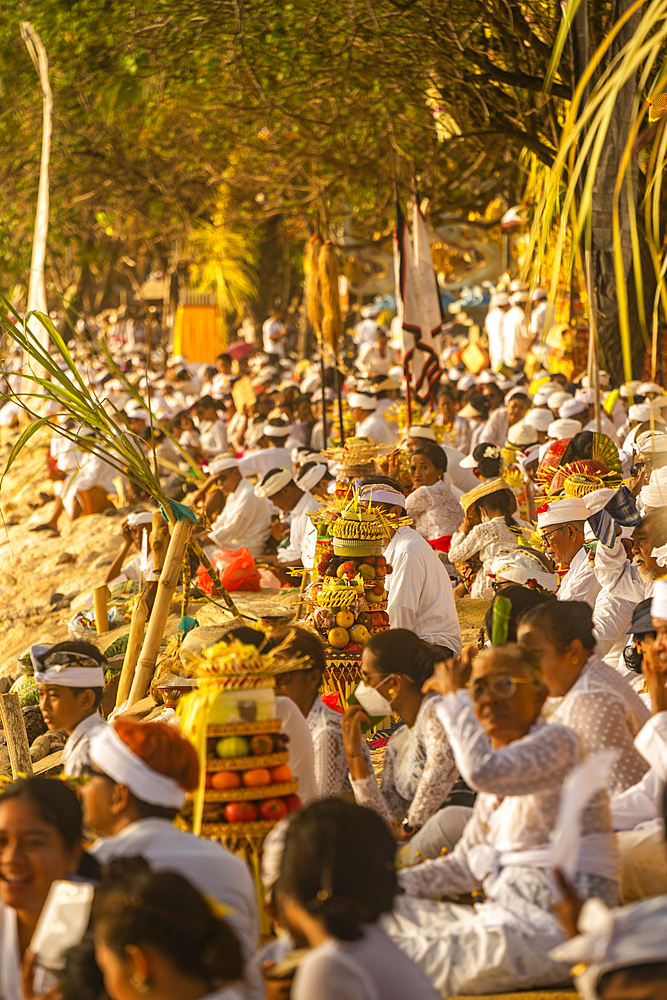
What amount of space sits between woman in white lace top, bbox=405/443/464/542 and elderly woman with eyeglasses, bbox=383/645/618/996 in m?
4.63

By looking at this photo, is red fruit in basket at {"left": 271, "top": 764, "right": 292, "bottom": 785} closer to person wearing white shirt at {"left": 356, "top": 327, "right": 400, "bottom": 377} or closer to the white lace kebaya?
the white lace kebaya

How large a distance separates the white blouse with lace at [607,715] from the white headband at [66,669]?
70.5 inches

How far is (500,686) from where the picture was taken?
2947 millimetres

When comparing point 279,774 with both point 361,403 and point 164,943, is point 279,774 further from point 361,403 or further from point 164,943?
point 361,403

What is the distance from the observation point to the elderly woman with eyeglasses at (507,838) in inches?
109

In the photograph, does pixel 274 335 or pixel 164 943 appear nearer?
pixel 164 943

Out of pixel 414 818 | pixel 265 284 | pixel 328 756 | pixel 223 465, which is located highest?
pixel 265 284

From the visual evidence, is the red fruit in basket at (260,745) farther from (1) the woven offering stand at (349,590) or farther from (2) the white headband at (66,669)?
(1) the woven offering stand at (349,590)

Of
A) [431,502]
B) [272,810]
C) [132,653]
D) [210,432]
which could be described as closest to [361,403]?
[210,432]

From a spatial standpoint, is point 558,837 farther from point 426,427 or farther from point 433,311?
point 433,311

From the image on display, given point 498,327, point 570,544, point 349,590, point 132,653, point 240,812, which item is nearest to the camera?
point 240,812

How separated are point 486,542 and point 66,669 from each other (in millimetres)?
3615

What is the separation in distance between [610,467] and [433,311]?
3126 mm

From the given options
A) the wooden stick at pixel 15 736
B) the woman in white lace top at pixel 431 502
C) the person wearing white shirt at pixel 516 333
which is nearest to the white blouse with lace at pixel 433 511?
the woman in white lace top at pixel 431 502
